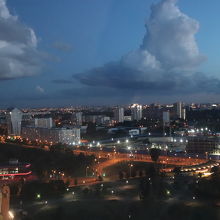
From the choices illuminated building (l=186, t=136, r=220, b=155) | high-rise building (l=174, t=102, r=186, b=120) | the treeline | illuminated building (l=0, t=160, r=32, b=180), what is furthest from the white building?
high-rise building (l=174, t=102, r=186, b=120)

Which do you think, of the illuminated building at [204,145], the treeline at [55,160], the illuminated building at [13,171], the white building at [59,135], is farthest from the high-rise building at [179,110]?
the illuminated building at [13,171]

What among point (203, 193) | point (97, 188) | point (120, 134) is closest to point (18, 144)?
point (120, 134)

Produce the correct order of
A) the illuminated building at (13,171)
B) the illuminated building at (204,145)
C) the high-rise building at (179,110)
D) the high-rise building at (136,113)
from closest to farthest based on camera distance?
the illuminated building at (13,171)
the illuminated building at (204,145)
the high-rise building at (136,113)
the high-rise building at (179,110)

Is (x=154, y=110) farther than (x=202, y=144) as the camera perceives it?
Yes

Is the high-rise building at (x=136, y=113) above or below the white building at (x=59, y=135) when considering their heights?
above

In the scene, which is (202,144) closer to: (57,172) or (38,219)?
(57,172)

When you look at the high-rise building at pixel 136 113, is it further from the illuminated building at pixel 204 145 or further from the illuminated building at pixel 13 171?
the illuminated building at pixel 13 171

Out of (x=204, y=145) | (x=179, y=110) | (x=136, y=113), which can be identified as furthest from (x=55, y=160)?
(x=179, y=110)

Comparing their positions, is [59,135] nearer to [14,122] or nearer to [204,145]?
[14,122]

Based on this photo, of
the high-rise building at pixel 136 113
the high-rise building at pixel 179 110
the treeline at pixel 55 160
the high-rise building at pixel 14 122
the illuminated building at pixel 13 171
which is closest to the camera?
the illuminated building at pixel 13 171

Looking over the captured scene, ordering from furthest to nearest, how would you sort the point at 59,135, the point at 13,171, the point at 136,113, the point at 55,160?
the point at 136,113 < the point at 59,135 < the point at 55,160 < the point at 13,171

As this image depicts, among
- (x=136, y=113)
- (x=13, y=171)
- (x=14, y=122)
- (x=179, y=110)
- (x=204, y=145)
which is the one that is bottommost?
(x=13, y=171)
